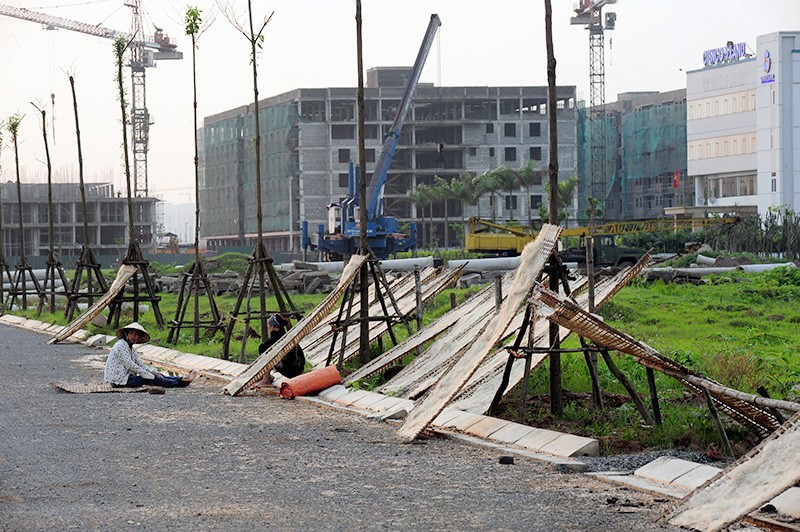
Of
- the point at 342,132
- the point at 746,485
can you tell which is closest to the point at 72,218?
the point at 342,132

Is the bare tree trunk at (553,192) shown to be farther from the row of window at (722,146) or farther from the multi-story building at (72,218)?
the multi-story building at (72,218)

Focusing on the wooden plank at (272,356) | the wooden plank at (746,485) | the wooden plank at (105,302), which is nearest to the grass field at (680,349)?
the wooden plank at (105,302)

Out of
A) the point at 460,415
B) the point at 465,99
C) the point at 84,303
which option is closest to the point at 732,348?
the point at 460,415

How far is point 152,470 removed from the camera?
10.5 m

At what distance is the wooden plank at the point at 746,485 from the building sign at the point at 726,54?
81.8m

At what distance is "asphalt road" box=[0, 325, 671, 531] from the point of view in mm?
8352

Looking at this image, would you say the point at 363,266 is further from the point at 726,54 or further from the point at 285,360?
the point at 726,54

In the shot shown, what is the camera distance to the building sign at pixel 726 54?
86.3 m

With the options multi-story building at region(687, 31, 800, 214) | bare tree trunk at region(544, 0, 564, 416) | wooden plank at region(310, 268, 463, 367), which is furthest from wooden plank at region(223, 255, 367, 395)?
multi-story building at region(687, 31, 800, 214)

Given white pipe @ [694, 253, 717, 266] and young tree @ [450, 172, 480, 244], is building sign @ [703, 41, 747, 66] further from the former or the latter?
white pipe @ [694, 253, 717, 266]

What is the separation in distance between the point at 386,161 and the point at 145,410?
48.6 m

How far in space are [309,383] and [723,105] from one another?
76592 millimetres

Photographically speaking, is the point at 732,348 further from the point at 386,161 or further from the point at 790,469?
the point at 386,161

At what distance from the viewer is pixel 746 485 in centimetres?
787
